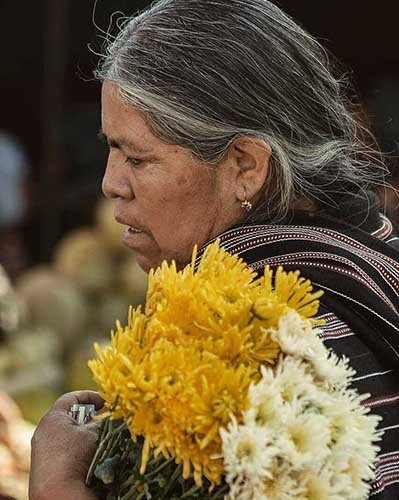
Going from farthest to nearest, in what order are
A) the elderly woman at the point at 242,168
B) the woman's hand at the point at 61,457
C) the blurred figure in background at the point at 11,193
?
1. the blurred figure in background at the point at 11,193
2. the elderly woman at the point at 242,168
3. the woman's hand at the point at 61,457

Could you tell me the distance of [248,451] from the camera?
173 centimetres

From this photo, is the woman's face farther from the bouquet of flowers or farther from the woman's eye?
the bouquet of flowers

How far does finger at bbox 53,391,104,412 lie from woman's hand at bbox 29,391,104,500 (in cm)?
2

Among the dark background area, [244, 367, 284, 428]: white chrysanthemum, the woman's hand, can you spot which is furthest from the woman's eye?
the dark background area

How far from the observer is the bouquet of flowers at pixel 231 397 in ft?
5.72

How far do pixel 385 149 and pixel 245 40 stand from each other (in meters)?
1.03

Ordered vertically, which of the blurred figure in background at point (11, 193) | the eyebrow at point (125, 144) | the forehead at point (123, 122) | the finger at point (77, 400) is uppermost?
the blurred figure in background at point (11, 193)

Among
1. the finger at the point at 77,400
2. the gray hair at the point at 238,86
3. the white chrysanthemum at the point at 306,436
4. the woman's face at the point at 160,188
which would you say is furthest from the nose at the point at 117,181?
the white chrysanthemum at the point at 306,436

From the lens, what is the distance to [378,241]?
2291mm

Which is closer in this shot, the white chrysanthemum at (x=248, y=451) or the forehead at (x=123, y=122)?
the white chrysanthemum at (x=248, y=451)

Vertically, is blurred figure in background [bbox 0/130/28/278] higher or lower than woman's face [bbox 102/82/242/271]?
higher

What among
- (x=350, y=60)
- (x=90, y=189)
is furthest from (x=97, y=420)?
(x=350, y=60)

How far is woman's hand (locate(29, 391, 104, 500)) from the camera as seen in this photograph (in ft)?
6.46

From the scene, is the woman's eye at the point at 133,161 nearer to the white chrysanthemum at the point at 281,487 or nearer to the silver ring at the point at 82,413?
the silver ring at the point at 82,413
